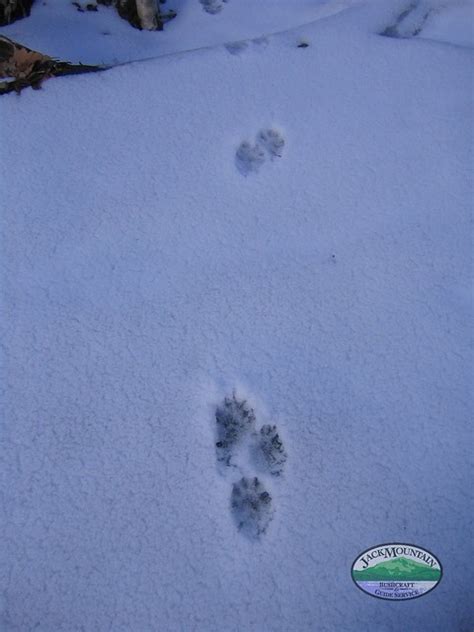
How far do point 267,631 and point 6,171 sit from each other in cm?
150

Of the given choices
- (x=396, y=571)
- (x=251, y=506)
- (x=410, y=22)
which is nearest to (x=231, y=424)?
(x=251, y=506)

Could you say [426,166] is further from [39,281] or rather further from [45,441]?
[45,441]

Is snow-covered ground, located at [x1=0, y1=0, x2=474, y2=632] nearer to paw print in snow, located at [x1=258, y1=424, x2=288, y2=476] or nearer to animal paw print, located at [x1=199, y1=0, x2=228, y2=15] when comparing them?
paw print in snow, located at [x1=258, y1=424, x2=288, y2=476]

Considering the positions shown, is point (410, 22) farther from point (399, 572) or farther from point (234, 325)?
point (399, 572)

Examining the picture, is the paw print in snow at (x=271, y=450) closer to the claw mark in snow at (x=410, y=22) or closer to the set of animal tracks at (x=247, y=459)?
the set of animal tracks at (x=247, y=459)

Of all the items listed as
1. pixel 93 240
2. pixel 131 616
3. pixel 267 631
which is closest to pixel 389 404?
pixel 267 631

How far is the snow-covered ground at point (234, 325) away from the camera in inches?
45.4

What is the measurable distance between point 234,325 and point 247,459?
1.19ft

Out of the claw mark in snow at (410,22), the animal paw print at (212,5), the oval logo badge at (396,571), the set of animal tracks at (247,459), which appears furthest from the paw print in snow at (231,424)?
the animal paw print at (212,5)

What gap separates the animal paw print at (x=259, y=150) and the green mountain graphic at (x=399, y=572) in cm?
121

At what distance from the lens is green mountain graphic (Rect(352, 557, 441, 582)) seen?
1.16 meters

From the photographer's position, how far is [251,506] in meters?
1.23

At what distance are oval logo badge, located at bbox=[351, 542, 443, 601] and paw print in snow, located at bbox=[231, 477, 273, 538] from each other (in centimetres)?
22

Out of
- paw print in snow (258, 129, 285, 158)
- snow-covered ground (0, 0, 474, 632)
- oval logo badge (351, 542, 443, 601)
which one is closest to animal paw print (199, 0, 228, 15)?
snow-covered ground (0, 0, 474, 632)
